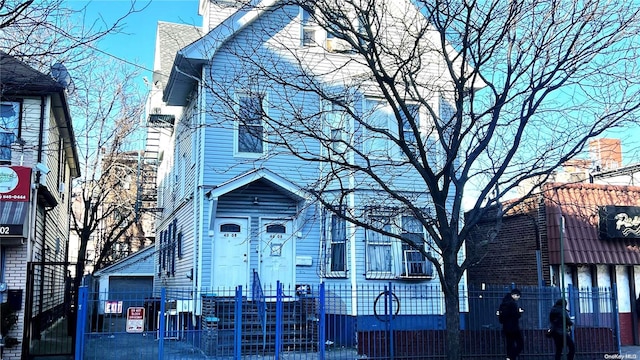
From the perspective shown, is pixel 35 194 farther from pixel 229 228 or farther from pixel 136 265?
pixel 136 265

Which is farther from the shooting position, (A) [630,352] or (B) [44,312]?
(B) [44,312]

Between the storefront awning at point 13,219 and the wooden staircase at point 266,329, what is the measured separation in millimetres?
4705

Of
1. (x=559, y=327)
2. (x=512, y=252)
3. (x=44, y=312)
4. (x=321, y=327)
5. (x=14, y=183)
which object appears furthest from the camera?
(x=44, y=312)

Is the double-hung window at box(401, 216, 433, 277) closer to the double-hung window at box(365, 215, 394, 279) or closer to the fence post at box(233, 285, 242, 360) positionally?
the double-hung window at box(365, 215, 394, 279)

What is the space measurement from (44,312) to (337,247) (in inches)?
384

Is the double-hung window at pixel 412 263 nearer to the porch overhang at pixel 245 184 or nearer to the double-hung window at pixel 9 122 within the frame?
the porch overhang at pixel 245 184

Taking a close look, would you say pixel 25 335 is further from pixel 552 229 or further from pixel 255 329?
pixel 552 229

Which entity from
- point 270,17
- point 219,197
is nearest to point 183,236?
point 219,197

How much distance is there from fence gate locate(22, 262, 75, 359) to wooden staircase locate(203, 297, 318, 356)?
3.60 meters

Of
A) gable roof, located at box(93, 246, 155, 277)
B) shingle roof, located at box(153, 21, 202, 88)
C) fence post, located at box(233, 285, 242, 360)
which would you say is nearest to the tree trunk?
fence post, located at box(233, 285, 242, 360)

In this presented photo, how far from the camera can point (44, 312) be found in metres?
20.2

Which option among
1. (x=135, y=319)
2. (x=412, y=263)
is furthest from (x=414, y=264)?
(x=135, y=319)

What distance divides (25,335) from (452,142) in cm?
1075

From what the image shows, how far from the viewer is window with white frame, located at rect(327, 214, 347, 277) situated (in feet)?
59.1
